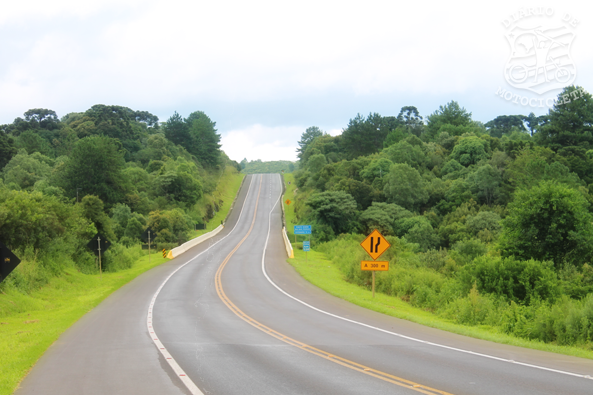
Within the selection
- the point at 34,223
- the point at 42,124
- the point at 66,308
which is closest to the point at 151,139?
the point at 42,124

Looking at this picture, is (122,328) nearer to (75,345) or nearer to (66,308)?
(75,345)

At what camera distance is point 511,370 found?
934 centimetres

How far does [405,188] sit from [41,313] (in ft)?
179

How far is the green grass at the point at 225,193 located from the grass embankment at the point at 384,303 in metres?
31.6

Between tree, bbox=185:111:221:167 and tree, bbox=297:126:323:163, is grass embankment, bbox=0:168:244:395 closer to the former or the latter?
tree, bbox=185:111:221:167

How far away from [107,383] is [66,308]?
46.0ft

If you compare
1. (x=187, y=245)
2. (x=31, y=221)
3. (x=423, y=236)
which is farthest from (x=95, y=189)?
(x=423, y=236)

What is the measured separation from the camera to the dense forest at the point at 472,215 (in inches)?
816

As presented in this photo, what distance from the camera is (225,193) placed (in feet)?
362

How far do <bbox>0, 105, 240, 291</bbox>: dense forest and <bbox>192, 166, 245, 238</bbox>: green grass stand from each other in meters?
1.72

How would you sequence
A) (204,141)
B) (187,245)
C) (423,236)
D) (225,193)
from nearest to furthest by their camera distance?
(187,245)
(423,236)
(225,193)
(204,141)

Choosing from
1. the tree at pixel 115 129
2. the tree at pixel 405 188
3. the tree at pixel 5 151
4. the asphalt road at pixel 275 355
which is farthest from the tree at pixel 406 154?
the tree at pixel 5 151

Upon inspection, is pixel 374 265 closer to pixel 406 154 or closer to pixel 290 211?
pixel 406 154

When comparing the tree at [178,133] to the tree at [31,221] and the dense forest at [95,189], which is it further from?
the tree at [31,221]
